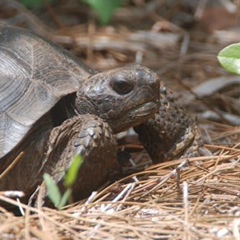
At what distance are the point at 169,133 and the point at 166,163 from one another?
0.19m

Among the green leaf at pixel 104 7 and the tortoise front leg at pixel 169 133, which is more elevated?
the green leaf at pixel 104 7

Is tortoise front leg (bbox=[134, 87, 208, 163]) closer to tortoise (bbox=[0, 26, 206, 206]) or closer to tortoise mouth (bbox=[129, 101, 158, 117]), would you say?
tortoise (bbox=[0, 26, 206, 206])

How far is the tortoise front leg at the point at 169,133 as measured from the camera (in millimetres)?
3340

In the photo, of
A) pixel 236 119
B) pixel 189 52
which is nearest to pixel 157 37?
pixel 189 52

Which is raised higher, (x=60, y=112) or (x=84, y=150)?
(x=60, y=112)

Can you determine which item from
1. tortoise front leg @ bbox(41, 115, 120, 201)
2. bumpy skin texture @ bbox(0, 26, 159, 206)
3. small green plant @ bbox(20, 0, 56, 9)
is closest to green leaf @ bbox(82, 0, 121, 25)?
small green plant @ bbox(20, 0, 56, 9)

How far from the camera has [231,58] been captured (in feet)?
9.19

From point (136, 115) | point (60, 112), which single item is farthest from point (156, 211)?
point (60, 112)

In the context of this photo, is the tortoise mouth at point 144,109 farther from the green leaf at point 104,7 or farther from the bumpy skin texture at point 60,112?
the green leaf at point 104,7

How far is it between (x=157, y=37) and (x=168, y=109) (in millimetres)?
2187

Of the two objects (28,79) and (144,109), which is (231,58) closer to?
(144,109)

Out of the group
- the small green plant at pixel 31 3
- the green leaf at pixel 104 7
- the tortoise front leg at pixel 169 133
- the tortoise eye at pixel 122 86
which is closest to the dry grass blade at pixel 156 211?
the tortoise front leg at pixel 169 133

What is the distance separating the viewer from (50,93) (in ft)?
9.89

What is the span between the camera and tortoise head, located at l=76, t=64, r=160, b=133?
9.95 ft
